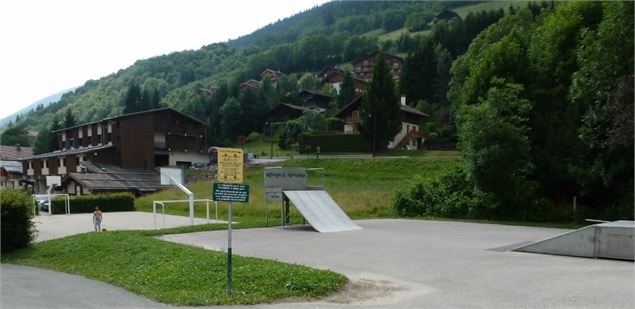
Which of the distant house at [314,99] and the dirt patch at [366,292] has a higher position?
the distant house at [314,99]

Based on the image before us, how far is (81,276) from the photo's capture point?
40.7 feet

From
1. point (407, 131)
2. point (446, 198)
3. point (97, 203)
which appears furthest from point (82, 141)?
point (446, 198)

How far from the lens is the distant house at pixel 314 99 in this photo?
108 m

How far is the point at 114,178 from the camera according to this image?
55375 mm

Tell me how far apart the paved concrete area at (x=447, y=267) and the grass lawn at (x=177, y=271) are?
0.85 m

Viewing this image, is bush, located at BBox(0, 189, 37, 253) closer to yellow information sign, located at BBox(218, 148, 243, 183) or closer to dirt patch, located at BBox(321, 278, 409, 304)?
yellow information sign, located at BBox(218, 148, 243, 183)

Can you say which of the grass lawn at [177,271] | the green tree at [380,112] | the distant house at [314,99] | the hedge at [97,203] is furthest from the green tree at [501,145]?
the distant house at [314,99]

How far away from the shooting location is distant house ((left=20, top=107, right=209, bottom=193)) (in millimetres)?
64312

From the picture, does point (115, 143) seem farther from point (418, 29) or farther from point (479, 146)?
point (418, 29)

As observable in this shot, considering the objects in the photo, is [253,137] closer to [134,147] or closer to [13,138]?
[134,147]

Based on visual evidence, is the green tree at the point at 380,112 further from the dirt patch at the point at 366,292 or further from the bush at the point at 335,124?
the dirt patch at the point at 366,292

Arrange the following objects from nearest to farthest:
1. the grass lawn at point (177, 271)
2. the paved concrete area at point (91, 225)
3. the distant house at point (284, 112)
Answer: the grass lawn at point (177, 271) → the paved concrete area at point (91, 225) → the distant house at point (284, 112)

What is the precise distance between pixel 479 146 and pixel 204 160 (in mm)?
52224

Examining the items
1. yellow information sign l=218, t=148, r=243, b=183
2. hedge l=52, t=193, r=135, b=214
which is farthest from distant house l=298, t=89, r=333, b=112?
yellow information sign l=218, t=148, r=243, b=183
